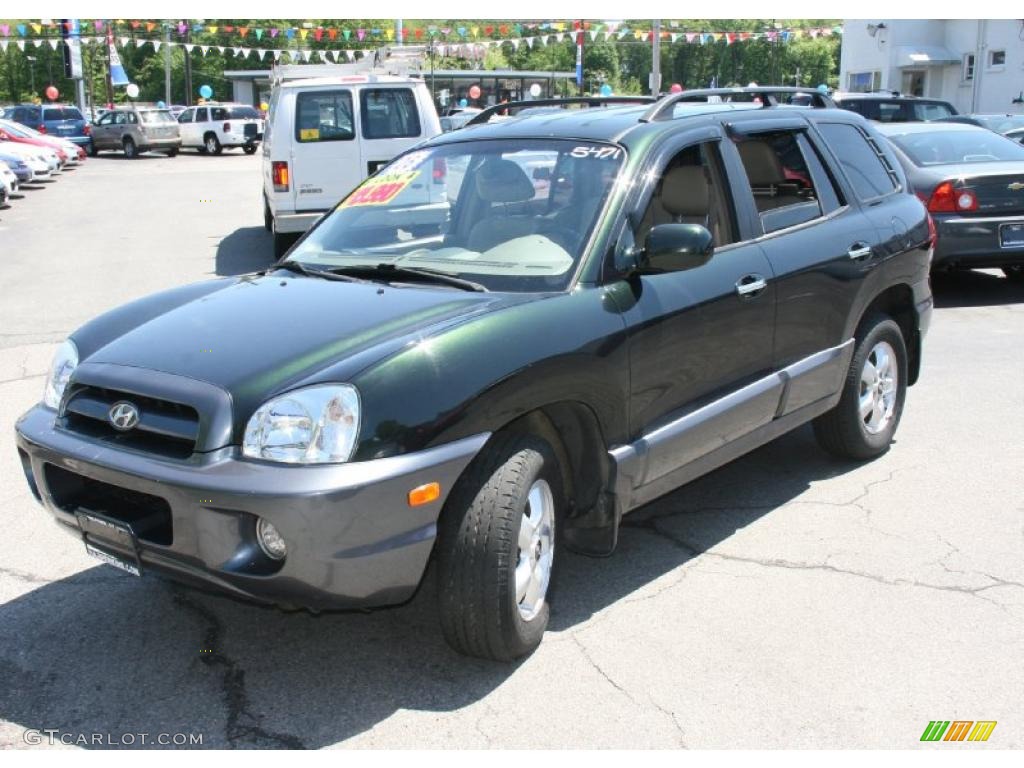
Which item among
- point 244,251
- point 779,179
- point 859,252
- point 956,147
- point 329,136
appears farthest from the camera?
point 244,251

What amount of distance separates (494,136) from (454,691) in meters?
2.41

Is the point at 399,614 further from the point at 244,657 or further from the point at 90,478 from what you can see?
the point at 90,478

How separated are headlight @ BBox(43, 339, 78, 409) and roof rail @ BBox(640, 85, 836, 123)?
2.42m

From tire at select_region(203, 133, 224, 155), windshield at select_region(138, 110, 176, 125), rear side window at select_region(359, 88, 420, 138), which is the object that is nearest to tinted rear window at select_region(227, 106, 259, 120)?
tire at select_region(203, 133, 224, 155)

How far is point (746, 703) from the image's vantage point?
11.1 feet

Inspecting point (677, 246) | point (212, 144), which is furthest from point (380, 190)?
point (212, 144)

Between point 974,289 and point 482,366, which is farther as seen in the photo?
point 974,289

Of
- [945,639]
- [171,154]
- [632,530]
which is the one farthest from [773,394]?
[171,154]

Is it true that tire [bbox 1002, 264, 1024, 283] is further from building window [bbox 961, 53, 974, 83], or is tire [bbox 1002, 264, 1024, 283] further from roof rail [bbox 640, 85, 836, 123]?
building window [bbox 961, 53, 974, 83]

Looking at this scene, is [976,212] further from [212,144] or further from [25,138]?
[212,144]

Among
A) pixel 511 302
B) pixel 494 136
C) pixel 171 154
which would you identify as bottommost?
pixel 171 154

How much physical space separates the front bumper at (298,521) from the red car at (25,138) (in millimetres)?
29614

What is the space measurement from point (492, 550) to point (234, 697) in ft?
3.21

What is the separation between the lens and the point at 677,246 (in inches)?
152
